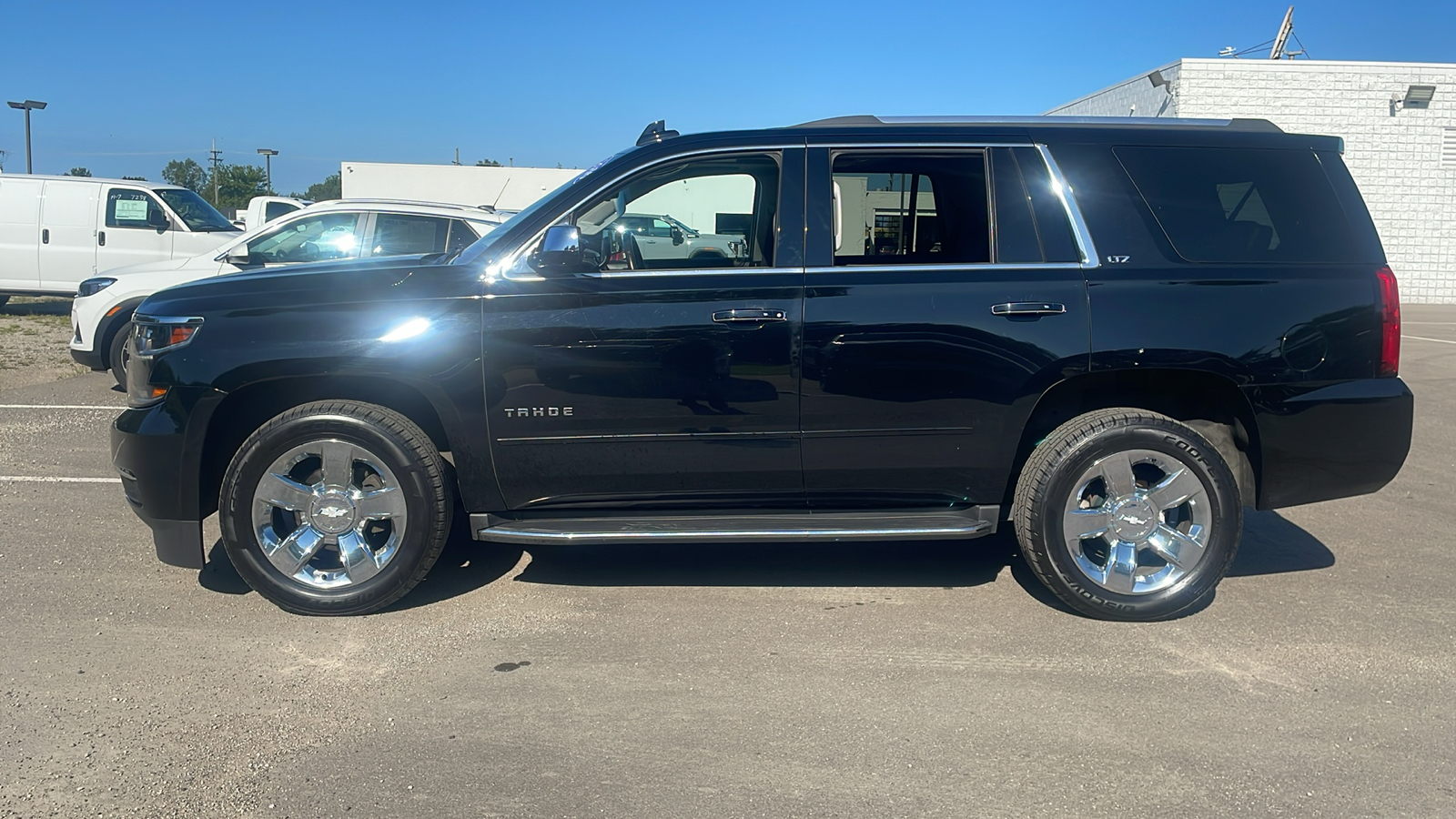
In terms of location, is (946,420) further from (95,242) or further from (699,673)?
(95,242)

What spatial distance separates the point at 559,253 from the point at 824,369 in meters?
1.14

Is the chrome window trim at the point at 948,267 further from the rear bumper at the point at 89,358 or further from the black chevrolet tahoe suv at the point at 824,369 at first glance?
the rear bumper at the point at 89,358

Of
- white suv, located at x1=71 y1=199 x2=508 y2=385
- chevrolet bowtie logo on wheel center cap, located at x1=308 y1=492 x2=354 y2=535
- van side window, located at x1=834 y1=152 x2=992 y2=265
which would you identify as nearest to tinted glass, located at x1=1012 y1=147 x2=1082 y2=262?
van side window, located at x1=834 y1=152 x2=992 y2=265

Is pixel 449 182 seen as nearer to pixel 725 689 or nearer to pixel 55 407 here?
pixel 55 407

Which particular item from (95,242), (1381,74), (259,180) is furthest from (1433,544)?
(259,180)

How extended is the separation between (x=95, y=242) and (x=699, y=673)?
1469cm

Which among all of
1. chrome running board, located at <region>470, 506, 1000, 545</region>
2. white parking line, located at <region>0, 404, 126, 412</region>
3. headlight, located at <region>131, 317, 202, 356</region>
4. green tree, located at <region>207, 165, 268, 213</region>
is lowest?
chrome running board, located at <region>470, 506, 1000, 545</region>

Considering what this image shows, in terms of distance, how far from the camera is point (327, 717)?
350 cm

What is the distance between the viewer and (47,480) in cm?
660

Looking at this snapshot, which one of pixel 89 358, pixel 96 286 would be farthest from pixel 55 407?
pixel 96 286

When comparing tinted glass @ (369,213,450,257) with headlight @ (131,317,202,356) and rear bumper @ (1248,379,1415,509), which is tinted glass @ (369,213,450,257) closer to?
headlight @ (131,317,202,356)

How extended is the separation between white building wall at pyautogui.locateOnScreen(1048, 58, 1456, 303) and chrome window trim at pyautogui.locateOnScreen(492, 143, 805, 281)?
61.0ft

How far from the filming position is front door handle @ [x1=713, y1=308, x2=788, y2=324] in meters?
4.23

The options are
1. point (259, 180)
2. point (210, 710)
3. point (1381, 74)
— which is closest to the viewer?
point (210, 710)
